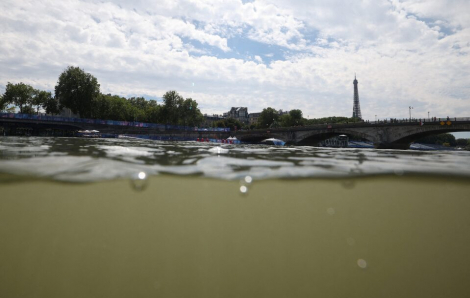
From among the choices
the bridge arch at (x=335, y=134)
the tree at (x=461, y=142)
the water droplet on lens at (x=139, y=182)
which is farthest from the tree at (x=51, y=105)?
the tree at (x=461, y=142)

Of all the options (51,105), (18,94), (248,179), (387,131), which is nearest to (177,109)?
(51,105)

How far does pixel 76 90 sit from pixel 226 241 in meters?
72.4

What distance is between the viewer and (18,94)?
69750 mm

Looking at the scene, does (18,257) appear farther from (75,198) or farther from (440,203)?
(440,203)

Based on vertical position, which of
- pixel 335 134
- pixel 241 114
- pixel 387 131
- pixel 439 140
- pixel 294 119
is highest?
pixel 241 114

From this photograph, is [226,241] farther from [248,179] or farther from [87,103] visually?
[87,103]

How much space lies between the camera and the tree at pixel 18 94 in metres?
68.8

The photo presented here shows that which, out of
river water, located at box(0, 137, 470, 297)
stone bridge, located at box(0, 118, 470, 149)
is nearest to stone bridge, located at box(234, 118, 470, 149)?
stone bridge, located at box(0, 118, 470, 149)

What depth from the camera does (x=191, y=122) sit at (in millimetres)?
88375

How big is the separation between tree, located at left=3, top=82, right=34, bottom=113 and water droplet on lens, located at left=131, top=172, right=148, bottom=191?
86.5 meters

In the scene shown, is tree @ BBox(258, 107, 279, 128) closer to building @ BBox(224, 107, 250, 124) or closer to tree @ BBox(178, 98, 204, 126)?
tree @ BBox(178, 98, 204, 126)

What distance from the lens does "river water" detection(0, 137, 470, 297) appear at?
1507 mm

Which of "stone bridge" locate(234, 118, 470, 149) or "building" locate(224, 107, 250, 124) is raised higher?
"building" locate(224, 107, 250, 124)

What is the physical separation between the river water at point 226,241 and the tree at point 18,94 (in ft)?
283
